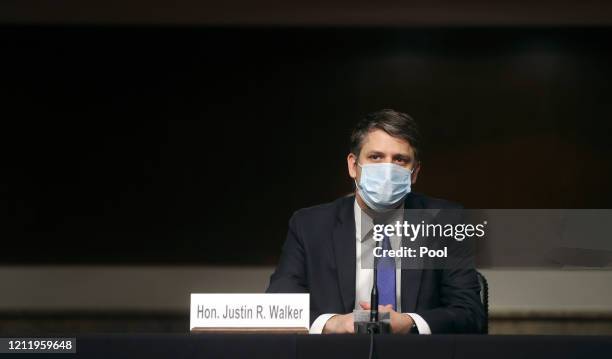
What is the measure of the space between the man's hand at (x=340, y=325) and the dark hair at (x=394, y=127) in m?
0.66

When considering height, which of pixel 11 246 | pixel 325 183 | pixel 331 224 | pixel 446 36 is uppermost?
pixel 446 36

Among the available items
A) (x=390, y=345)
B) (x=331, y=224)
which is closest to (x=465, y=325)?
(x=331, y=224)

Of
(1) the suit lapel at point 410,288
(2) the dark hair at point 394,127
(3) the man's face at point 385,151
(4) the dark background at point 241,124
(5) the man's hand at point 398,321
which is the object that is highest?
(4) the dark background at point 241,124

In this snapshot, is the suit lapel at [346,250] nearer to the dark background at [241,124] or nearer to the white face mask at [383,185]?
the white face mask at [383,185]

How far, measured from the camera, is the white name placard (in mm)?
2184

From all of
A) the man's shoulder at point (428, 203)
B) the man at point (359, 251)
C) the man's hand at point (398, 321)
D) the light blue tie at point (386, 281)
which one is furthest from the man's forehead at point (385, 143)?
the man's hand at point (398, 321)

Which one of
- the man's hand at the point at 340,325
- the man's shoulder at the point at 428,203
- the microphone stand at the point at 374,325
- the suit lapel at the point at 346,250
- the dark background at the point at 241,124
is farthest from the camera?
the dark background at the point at 241,124

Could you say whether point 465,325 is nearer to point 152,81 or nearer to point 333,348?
point 333,348

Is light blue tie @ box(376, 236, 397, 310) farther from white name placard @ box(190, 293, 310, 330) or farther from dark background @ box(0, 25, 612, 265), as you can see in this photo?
dark background @ box(0, 25, 612, 265)

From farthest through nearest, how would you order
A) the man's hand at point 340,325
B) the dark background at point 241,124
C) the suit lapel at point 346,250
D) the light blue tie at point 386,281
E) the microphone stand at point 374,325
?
the dark background at point 241,124
the suit lapel at point 346,250
the light blue tie at point 386,281
the man's hand at point 340,325
the microphone stand at point 374,325

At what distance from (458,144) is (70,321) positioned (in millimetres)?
2294

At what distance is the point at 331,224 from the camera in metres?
2.91

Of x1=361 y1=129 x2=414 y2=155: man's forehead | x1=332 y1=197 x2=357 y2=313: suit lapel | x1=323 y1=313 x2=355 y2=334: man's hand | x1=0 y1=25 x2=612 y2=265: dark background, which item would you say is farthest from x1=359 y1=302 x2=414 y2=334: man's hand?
x1=0 y1=25 x2=612 y2=265: dark background

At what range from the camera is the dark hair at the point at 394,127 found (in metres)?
2.83
